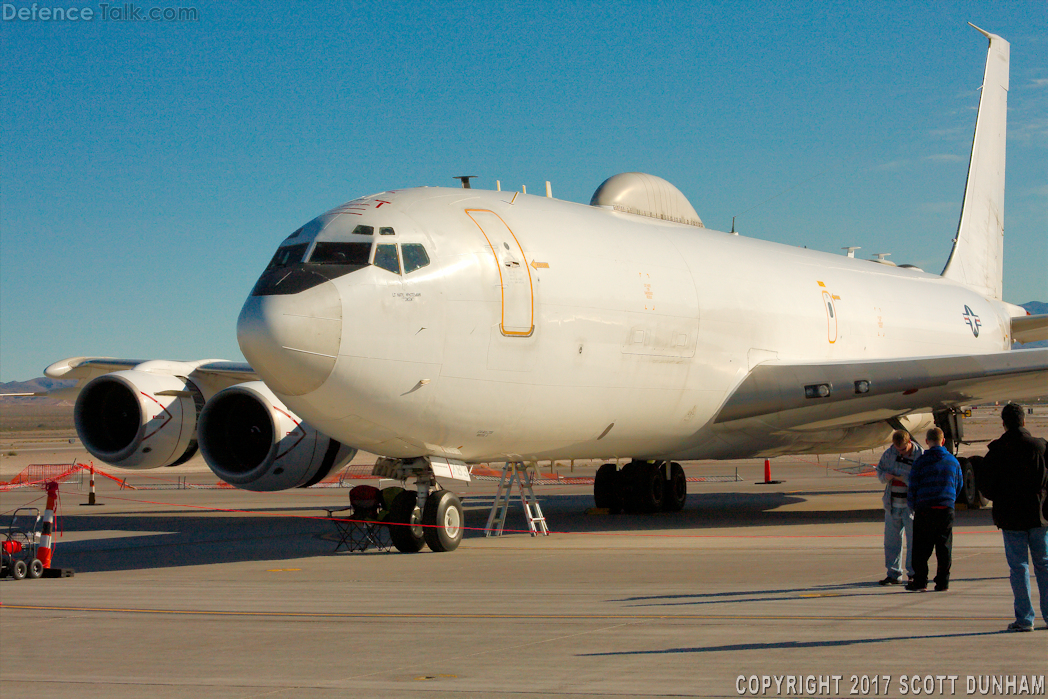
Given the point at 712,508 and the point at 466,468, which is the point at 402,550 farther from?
the point at 712,508

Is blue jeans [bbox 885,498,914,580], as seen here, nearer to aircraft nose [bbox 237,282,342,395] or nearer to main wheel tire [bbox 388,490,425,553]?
main wheel tire [bbox 388,490,425,553]

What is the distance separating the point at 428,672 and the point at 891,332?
638 inches

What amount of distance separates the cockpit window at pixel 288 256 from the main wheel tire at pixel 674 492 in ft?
33.0

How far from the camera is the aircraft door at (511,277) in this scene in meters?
12.4

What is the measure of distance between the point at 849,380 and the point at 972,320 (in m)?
8.72

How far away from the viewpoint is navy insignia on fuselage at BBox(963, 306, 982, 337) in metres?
23.4

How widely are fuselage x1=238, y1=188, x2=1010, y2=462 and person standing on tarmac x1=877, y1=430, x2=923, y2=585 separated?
14.5 ft

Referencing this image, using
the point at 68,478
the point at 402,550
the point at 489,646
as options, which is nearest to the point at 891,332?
the point at 402,550

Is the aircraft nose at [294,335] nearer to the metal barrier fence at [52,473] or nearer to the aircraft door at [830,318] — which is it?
the aircraft door at [830,318]

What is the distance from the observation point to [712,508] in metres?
21.3

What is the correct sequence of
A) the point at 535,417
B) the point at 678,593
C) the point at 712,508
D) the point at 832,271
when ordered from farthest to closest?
1. the point at 712,508
2. the point at 832,271
3. the point at 535,417
4. the point at 678,593

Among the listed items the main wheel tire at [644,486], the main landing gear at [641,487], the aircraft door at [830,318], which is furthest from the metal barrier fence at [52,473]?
the aircraft door at [830,318]

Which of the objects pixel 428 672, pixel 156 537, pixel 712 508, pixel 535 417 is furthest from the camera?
pixel 712 508

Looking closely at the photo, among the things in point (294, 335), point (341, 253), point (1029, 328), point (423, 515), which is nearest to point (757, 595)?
point (423, 515)
